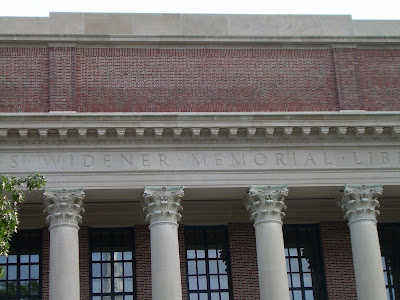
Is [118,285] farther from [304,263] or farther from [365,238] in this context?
[365,238]

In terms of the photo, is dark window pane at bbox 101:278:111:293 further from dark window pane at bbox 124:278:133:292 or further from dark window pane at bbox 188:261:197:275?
dark window pane at bbox 188:261:197:275

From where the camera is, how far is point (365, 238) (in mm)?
35531

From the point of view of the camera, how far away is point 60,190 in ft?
114

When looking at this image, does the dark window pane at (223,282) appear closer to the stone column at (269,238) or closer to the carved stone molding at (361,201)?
the stone column at (269,238)

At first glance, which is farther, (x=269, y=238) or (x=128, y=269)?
(x=128, y=269)

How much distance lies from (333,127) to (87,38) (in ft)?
33.1

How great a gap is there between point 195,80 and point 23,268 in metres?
10.0

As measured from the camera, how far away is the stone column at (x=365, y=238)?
3488 centimetres

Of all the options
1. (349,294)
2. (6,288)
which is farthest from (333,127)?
(6,288)

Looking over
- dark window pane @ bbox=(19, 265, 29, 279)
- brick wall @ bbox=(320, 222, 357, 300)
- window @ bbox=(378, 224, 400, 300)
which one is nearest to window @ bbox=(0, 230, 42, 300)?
dark window pane @ bbox=(19, 265, 29, 279)

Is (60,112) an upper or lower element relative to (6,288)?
upper

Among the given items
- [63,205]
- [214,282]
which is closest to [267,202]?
[214,282]

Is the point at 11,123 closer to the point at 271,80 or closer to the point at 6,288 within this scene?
the point at 6,288

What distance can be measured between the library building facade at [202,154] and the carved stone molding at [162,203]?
0.16ft
